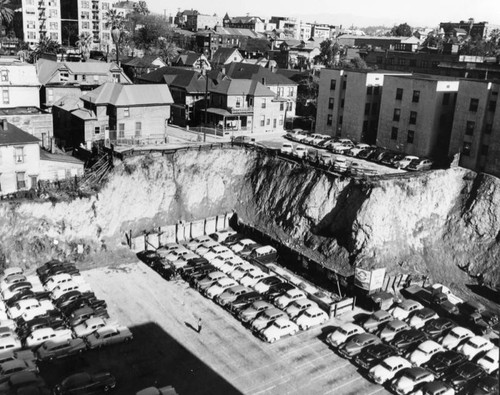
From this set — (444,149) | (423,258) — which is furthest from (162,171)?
(444,149)

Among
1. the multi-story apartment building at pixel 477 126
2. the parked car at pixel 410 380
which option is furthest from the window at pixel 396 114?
the parked car at pixel 410 380

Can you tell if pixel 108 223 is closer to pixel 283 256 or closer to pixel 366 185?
pixel 283 256

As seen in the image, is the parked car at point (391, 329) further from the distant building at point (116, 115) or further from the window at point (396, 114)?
the distant building at point (116, 115)

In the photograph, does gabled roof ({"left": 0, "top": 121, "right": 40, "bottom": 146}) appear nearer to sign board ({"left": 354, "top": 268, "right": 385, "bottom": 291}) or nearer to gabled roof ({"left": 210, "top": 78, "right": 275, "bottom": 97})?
gabled roof ({"left": 210, "top": 78, "right": 275, "bottom": 97})

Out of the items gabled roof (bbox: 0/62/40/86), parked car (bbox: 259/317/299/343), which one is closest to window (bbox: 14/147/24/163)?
gabled roof (bbox: 0/62/40/86)

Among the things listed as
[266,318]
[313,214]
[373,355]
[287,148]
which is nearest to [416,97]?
[287,148]
